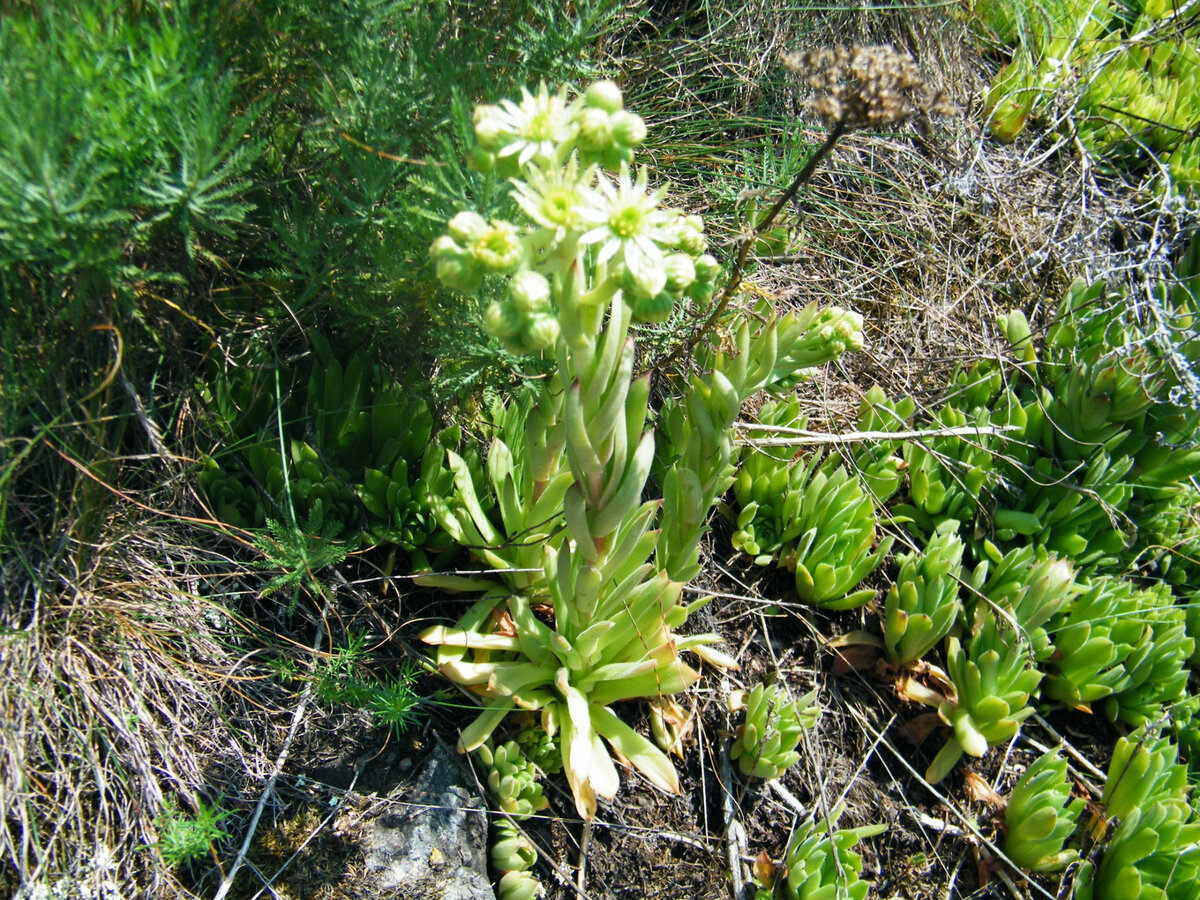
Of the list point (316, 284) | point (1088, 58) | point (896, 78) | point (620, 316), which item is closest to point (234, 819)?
point (316, 284)

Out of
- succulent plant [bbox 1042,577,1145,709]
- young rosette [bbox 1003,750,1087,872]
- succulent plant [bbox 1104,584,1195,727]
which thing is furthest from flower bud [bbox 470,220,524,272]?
succulent plant [bbox 1104,584,1195,727]

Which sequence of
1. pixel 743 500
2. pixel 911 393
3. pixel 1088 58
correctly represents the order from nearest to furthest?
pixel 743 500, pixel 911 393, pixel 1088 58

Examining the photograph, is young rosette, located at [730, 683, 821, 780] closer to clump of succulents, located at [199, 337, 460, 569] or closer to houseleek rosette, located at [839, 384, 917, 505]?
houseleek rosette, located at [839, 384, 917, 505]

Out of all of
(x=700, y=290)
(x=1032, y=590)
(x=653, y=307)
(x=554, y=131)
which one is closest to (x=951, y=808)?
(x=1032, y=590)

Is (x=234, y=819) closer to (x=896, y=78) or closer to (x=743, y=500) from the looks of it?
(x=743, y=500)

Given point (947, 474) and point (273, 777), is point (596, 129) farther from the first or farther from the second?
point (947, 474)
